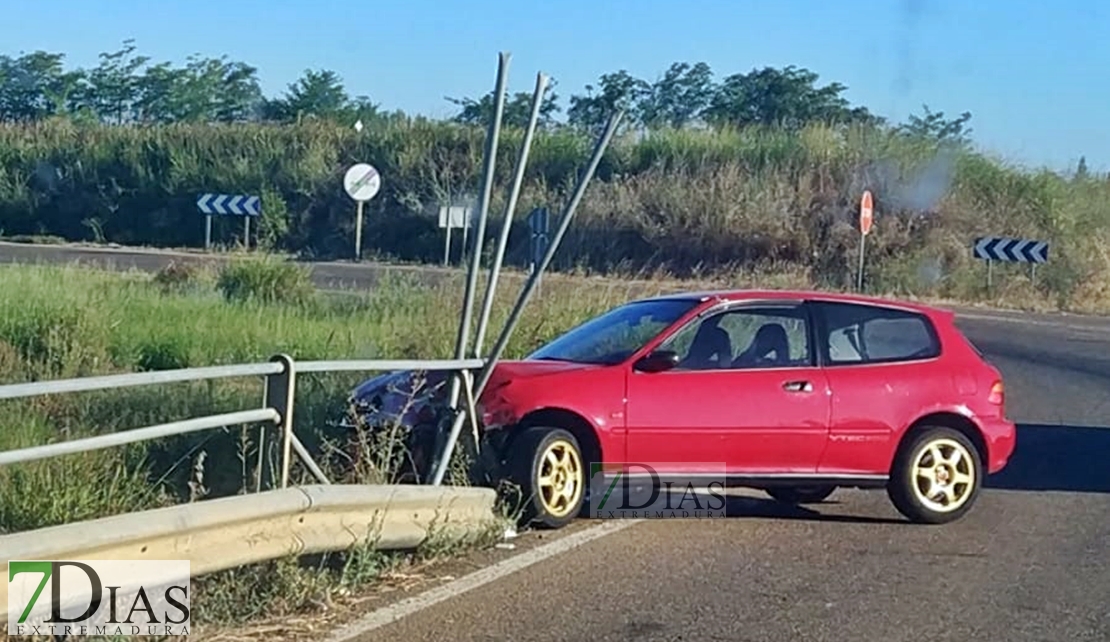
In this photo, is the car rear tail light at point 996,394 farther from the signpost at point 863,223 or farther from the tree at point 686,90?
the tree at point 686,90

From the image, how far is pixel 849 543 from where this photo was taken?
9883mm

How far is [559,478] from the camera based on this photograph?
32.3 ft

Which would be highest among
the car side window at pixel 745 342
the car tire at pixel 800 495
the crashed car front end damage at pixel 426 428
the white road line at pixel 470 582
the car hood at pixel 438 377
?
the car side window at pixel 745 342

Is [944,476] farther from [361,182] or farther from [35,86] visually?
[35,86]

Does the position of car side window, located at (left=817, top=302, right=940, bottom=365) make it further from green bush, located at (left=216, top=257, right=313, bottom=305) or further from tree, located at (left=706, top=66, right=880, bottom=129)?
tree, located at (left=706, top=66, right=880, bottom=129)

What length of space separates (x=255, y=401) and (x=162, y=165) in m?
44.0

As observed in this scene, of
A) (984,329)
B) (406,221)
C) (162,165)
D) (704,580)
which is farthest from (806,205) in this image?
(704,580)

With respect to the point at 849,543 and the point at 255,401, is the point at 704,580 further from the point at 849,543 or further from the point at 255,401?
the point at 255,401

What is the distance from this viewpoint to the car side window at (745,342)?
10.5 meters

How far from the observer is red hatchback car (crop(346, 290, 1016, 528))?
32.6ft

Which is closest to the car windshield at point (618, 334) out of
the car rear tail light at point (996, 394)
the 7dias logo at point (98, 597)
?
the car rear tail light at point (996, 394)

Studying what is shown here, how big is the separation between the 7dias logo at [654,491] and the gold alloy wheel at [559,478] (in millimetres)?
188

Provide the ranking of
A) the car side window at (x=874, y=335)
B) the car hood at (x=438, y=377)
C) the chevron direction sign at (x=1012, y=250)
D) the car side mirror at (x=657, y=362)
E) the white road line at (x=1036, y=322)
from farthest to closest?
the chevron direction sign at (x=1012, y=250) → the white road line at (x=1036, y=322) → the car side window at (x=874, y=335) → the car side mirror at (x=657, y=362) → the car hood at (x=438, y=377)

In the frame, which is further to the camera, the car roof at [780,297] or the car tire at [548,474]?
the car roof at [780,297]
